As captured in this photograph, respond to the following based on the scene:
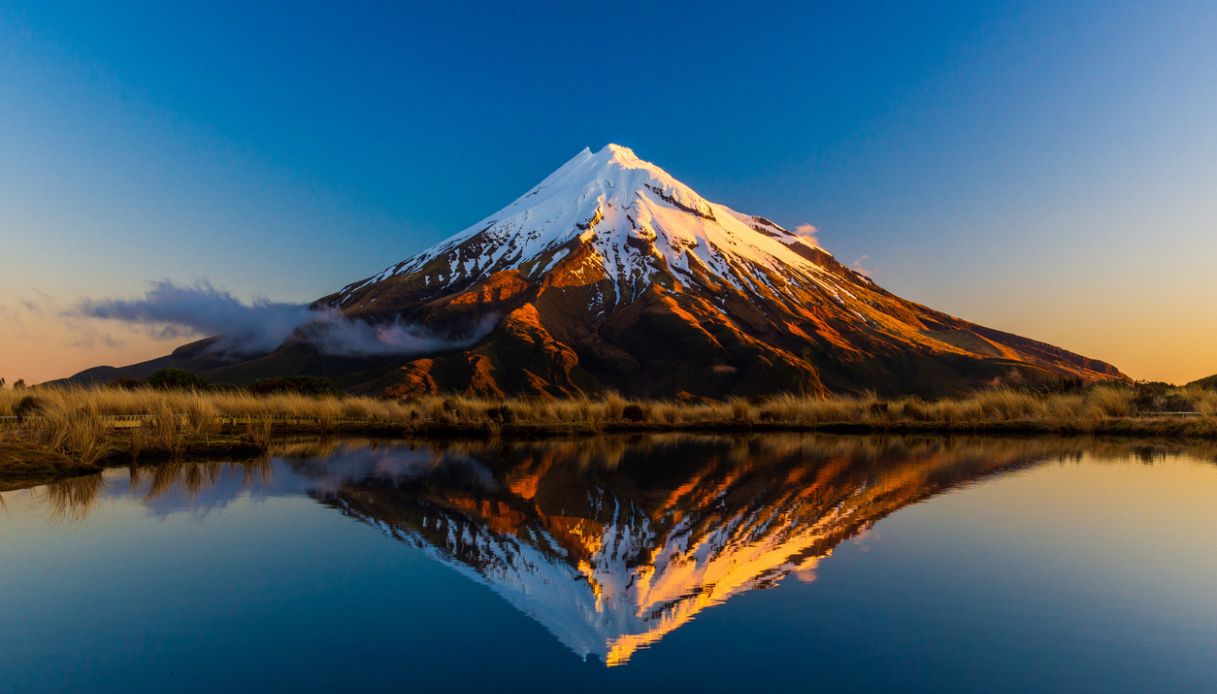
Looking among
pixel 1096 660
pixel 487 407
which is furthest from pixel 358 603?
pixel 487 407

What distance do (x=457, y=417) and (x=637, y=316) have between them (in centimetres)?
9852

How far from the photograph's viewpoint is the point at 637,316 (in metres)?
117

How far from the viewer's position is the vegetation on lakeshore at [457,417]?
11.5 m

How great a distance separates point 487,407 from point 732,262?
123455mm

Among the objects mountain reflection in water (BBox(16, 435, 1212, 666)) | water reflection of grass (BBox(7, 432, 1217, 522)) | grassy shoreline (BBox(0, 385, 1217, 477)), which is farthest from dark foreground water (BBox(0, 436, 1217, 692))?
grassy shoreline (BBox(0, 385, 1217, 477))

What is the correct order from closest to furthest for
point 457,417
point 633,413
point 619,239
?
1. point 457,417
2. point 633,413
3. point 619,239

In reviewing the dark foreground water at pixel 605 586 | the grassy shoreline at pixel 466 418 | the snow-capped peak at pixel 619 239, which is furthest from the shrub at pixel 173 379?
the snow-capped peak at pixel 619 239

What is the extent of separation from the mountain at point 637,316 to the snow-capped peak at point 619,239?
1.53 feet

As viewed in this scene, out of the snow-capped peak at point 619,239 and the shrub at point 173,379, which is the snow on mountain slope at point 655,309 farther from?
the shrub at point 173,379

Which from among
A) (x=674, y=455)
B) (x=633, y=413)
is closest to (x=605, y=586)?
(x=674, y=455)

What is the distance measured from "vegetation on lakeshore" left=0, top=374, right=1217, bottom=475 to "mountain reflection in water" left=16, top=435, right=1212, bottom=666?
1.21 m

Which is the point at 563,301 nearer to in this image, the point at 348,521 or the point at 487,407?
the point at 487,407

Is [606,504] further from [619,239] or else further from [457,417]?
[619,239]

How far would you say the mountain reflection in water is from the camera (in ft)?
15.2
